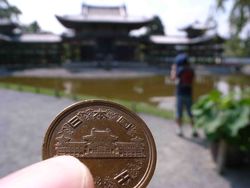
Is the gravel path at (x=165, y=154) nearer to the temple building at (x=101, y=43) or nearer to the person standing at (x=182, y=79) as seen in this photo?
the person standing at (x=182, y=79)

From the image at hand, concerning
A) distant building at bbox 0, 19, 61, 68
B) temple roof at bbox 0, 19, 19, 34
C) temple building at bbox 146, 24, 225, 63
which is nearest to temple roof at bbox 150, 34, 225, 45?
temple building at bbox 146, 24, 225, 63

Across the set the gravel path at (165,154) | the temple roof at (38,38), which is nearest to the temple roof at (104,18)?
the temple roof at (38,38)

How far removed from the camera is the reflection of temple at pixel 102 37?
30.0 meters

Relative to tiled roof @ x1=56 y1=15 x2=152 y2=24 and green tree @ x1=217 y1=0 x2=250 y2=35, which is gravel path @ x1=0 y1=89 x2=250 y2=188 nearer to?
green tree @ x1=217 y1=0 x2=250 y2=35

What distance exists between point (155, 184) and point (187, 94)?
2342 millimetres

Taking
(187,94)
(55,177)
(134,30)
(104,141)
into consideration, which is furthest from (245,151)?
(134,30)

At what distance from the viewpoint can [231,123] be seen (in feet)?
13.1

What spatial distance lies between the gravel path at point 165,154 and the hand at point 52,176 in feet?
5.69

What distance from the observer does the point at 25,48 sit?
2916cm

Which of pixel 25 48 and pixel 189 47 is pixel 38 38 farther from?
pixel 189 47

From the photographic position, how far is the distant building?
28.4 meters

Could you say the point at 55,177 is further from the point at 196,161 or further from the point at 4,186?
the point at 196,161

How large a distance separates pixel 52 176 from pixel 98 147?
0.27 m

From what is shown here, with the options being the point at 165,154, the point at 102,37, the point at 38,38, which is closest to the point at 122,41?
the point at 102,37
